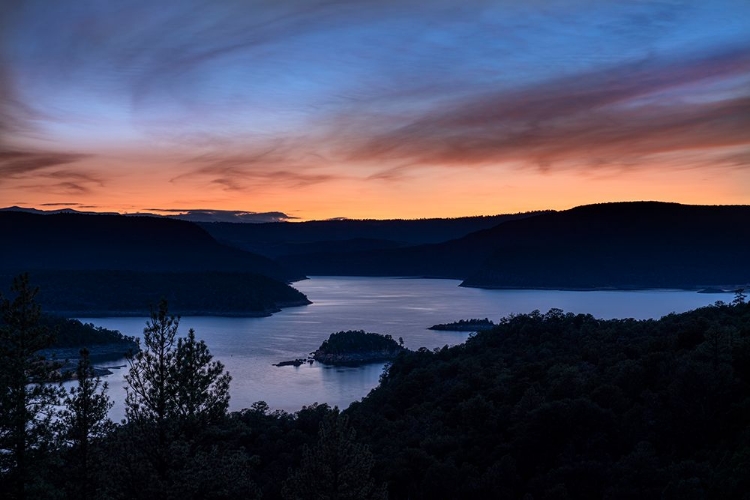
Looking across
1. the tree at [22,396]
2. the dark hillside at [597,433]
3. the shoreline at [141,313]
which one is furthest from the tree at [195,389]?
the shoreline at [141,313]

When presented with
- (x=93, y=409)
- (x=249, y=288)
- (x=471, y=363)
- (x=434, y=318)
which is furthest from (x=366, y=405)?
(x=249, y=288)

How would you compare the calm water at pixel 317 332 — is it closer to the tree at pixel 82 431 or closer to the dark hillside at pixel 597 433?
the dark hillside at pixel 597 433

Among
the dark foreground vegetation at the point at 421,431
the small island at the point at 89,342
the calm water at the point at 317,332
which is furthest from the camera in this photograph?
the small island at the point at 89,342

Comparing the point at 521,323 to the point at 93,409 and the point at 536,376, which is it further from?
the point at 93,409

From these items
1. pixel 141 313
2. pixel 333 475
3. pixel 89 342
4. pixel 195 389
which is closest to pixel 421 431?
pixel 333 475

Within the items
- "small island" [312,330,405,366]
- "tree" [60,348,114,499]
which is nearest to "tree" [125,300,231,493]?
"tree" [60,348,114,499]

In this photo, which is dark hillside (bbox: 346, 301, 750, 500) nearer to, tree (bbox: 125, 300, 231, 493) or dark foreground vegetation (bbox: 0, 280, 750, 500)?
dark foreground vegetation (bbox: 0, 280, 750, 500)
